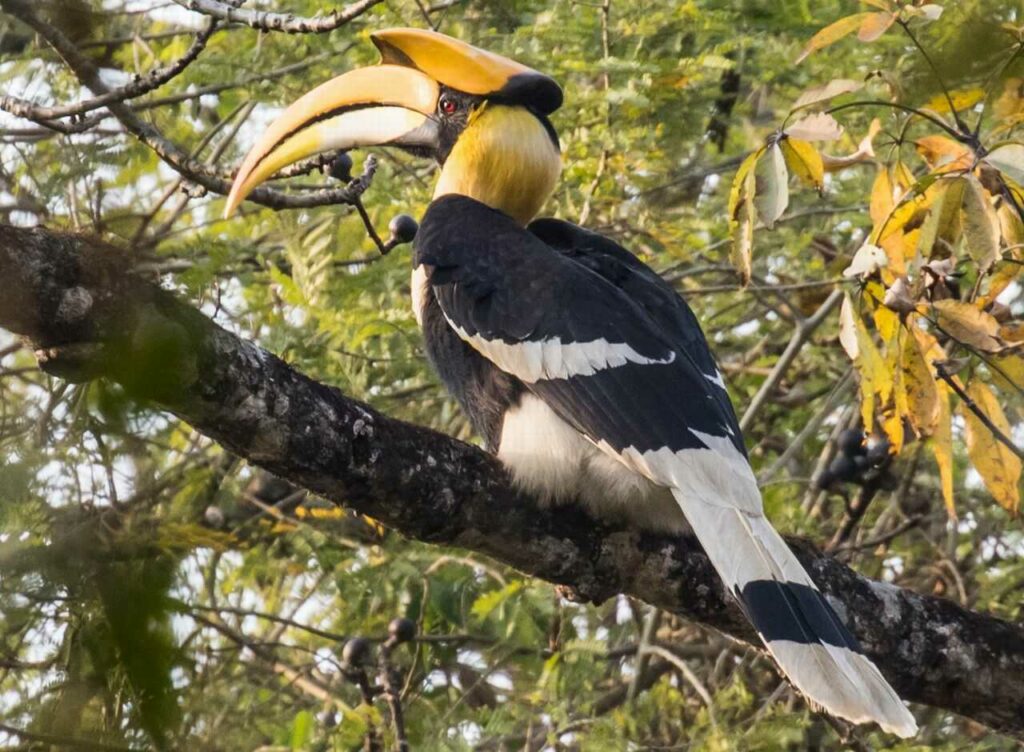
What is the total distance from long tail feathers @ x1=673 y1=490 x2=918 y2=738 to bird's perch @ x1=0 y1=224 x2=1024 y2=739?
19 centimetres

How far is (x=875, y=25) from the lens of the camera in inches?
104

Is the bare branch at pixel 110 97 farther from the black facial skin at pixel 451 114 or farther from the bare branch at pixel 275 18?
the black facial skin at pixel 451 114

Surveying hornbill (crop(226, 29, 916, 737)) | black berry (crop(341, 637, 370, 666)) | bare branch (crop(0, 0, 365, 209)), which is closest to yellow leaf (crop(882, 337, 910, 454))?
hornbill (crop(226, 29, 916, 737))

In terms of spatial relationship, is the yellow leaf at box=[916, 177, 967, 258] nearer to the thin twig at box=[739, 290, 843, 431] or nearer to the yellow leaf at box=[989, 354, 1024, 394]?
the yellow leaf at box=[989, 354, 1024, 394]

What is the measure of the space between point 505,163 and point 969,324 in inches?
54.4

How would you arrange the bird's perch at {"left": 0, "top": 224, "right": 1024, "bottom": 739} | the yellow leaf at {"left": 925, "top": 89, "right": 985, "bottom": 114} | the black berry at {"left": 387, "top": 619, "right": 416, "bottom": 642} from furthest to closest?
1. the black berry at {"left": 387, "top": 619, "right": 416, "bottom": 642}
2. the yellow leaf at {"left": 925, "top": 89, "right": 985, "bottom": 114}
3. the bird's perch at {"left": 0, "top": 224, "right": 1024, "bottom": 739}

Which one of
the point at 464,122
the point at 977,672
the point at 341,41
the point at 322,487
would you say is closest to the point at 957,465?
the point at 977,672

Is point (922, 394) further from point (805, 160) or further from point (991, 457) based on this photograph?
point (805, 160)

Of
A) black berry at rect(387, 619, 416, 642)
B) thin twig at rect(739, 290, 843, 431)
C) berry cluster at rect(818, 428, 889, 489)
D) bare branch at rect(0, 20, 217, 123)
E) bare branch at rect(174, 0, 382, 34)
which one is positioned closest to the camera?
bare branch at rect(0, 20, 217, 123)

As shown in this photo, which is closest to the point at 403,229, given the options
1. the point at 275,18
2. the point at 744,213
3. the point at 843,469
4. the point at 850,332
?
the point at 275,18

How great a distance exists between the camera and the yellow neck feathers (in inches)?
140

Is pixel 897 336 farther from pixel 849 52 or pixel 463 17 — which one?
pixel 463 17

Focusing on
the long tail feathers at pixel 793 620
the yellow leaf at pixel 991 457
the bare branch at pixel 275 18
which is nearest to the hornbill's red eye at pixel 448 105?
the bare branch at pixel 275 18

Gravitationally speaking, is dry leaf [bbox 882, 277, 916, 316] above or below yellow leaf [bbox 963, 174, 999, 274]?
below
